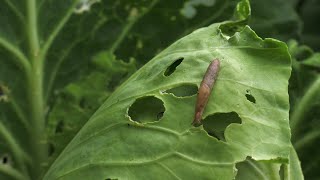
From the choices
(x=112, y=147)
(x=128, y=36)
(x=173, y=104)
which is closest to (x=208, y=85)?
(x=173, y=104)

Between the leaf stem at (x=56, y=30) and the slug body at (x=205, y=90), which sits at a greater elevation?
the slug body at (x=205, y=90)

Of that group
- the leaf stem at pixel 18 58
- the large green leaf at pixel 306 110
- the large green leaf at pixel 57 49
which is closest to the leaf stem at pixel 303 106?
the large green leaf at pixel 306 110

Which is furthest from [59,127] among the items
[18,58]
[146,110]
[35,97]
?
[146,110]

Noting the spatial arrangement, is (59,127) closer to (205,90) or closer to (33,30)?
(33,30)

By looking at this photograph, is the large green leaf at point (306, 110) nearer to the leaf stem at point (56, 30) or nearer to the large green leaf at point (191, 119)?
the large green leaf at point (191, 119)

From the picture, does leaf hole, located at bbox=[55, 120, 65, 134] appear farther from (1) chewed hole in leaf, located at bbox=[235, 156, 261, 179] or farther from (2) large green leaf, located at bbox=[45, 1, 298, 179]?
(1) chewed hole in leaf, located at bbox=[235, 156, 261, 179]

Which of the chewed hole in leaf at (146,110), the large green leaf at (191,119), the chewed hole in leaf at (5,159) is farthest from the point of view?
the chewed hole in leaf at (5,159)
